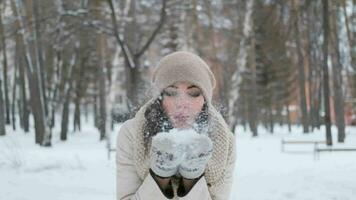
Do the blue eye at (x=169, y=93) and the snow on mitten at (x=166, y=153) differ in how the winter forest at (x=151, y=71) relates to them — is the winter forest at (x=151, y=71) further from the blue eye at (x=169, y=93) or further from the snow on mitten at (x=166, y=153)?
the snow on mitten at (x=166, y=153)

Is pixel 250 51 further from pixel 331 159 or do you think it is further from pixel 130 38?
pixel 331 159

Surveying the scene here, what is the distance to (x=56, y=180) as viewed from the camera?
1143 centimetres

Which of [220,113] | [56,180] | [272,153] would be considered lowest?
[272,153]

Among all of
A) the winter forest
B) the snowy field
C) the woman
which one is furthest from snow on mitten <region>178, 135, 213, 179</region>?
the snowy field

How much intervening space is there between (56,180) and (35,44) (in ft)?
30.2

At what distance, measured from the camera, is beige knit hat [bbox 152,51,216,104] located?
6.60 feet

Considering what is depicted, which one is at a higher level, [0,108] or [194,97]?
[194,97]

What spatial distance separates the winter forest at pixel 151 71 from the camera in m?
10.7

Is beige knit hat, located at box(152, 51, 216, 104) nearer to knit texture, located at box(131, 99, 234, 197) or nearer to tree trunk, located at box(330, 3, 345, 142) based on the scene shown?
knit texture, located at box(131, 99, 234, 197)

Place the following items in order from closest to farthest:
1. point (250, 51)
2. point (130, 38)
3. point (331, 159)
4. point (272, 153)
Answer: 1. point (331, 159)
2. point (272, 153)
3. point (130, 38)
4. point (250, 51)

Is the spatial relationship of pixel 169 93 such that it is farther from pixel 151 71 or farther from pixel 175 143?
pixel 151 71

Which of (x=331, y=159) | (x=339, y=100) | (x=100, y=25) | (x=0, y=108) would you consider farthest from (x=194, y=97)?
(x=0, y=108)

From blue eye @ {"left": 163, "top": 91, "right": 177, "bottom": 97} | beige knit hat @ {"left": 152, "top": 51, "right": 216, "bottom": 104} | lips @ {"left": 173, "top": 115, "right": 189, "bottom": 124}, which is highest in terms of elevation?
beige knit hat @ {"left": 152, "top": 51, "right": 216, "bottom": 104}

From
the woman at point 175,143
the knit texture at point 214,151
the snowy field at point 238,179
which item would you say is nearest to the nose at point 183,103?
the woman at point 175,143
